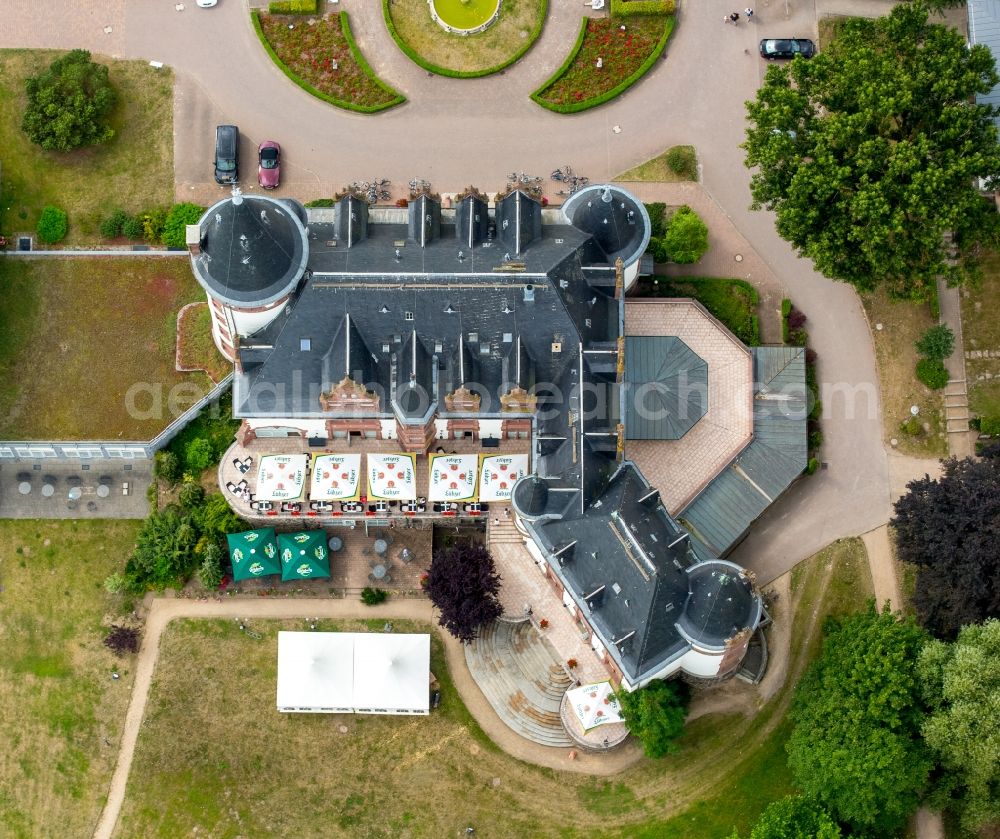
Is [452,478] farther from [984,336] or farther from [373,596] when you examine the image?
[984,336]

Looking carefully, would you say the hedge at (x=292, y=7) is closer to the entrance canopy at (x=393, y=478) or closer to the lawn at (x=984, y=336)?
the entrance canopy at (x=393, y=478)

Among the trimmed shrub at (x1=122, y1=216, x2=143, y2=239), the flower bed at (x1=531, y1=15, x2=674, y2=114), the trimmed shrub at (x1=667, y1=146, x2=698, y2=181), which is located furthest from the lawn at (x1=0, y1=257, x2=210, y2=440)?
the trimmed shrub at (x1=667, y1=146, x2=698, y2=181)

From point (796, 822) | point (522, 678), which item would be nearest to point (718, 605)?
point (796, 822)

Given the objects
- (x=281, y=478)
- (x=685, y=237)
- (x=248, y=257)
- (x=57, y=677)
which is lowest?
(x=57, y=677)

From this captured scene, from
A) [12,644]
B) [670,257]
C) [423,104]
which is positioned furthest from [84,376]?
[670,257]

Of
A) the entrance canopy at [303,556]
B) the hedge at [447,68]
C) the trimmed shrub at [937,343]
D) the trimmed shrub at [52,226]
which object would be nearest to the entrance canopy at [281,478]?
the entrance canopy at [303,556]
